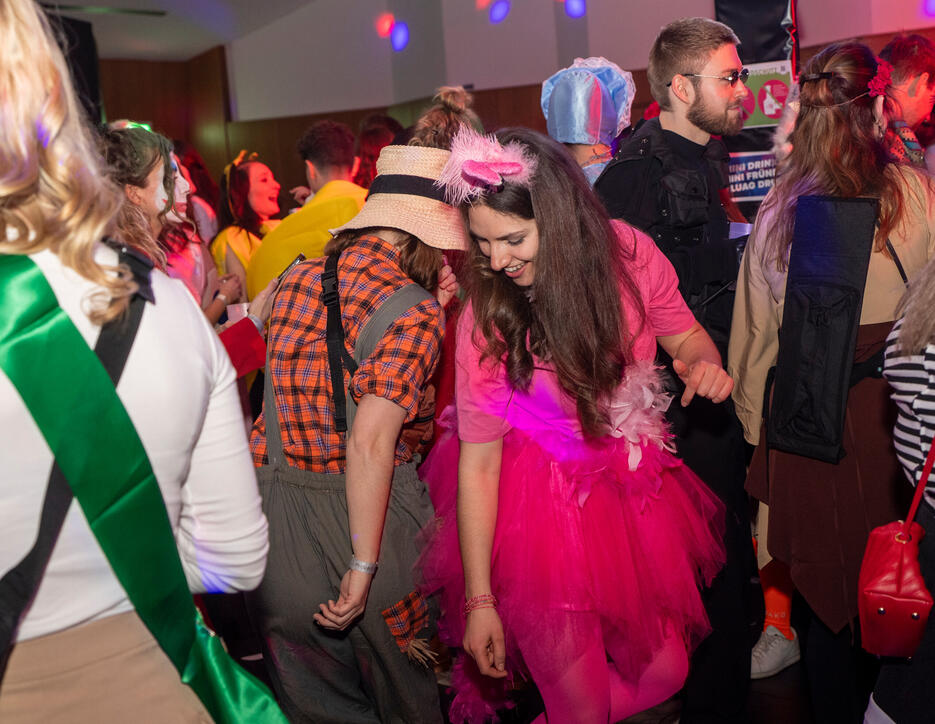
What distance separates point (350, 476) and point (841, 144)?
5.42 feet

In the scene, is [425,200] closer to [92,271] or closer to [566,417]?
[566,417]

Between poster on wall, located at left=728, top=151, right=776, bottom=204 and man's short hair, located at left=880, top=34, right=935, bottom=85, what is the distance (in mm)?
776

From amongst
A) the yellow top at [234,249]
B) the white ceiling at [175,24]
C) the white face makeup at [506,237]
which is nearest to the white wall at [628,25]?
the white ceiling at [175,24]

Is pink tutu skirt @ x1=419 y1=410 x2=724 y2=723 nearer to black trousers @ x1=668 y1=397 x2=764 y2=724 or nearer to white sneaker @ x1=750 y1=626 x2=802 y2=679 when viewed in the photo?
black trousers @ x1=668 y1=397 x2=764 y2=724

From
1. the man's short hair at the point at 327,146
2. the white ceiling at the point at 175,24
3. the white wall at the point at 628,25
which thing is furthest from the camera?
the white ceiling at the point at 175,24

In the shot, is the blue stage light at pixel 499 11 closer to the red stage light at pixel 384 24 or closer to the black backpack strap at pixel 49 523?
the red stage light at pixel 384 24

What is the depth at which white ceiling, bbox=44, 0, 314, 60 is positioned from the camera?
27.3 ft

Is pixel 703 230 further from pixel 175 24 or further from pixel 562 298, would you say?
pixel 175 24

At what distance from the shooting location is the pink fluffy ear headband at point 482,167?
75.8 inches

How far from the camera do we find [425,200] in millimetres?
2184

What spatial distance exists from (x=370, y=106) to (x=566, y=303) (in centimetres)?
779

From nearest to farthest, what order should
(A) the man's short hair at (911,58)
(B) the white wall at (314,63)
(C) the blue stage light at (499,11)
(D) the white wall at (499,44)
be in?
(A) the man's short hair at (911,58) < (D) the white wall at (499,44) < (C) the blue stage light at (499,11) < (B) the white wall at (314,63)

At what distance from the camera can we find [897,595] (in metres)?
1.62

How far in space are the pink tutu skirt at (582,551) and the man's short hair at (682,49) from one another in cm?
149
